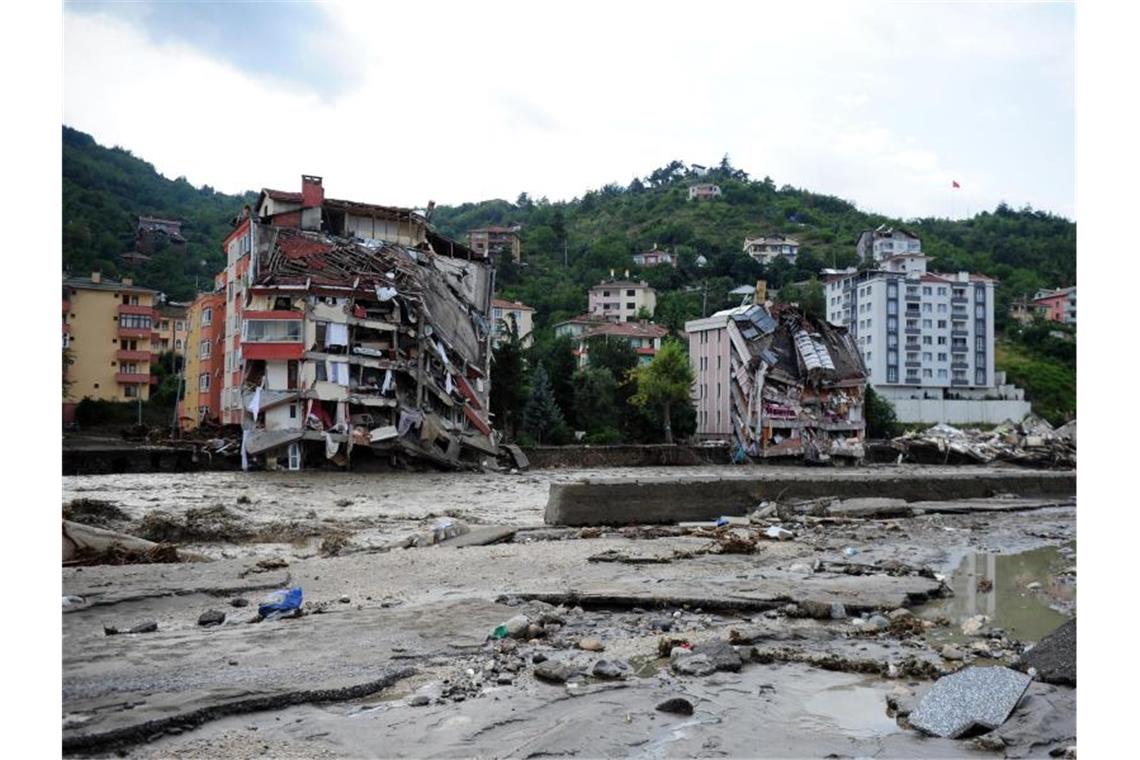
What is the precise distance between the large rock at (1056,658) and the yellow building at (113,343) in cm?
2051

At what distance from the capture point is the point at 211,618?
7184 millimetres

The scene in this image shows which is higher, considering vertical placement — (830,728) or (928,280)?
(928,280)

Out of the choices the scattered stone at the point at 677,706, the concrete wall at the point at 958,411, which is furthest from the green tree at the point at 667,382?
the scattered stone at the point at 677,706

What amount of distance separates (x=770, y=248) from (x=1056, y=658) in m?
97.1

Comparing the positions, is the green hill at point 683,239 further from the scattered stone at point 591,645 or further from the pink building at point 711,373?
the scattered stone at point 591,645

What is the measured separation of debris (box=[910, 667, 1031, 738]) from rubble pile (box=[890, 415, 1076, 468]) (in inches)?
1876

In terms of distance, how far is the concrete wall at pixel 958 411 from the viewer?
229 feet

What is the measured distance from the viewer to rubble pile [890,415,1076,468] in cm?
4822

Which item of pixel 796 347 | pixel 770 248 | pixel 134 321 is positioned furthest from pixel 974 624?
pixel 770 248

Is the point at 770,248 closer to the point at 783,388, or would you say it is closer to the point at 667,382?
the point at 783,388

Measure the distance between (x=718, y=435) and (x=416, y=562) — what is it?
43457mm

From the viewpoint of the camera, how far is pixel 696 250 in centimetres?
10344
